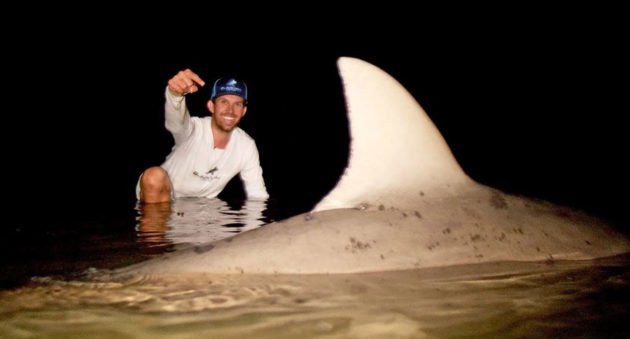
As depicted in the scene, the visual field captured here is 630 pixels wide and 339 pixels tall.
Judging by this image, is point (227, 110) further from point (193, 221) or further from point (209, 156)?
point (193, 221)

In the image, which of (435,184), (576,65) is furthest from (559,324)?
(576,65)

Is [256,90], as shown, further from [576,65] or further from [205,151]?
[205,151]

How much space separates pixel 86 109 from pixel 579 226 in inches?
1667

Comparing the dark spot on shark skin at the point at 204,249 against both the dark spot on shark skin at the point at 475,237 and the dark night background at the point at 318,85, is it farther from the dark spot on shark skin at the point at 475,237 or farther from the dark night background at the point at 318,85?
the dark night background at the point at 318,85

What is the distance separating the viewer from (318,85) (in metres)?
49.5

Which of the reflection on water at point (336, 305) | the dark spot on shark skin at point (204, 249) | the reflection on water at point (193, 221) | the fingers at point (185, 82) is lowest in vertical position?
the reflection on water at point (193, 221)

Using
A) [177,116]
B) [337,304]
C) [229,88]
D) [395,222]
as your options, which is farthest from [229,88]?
[337,304]

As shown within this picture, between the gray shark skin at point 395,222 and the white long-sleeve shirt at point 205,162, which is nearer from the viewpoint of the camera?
the gray shark skin at point 395,222

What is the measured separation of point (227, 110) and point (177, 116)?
880mm

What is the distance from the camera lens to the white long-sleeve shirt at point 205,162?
6.45 meters

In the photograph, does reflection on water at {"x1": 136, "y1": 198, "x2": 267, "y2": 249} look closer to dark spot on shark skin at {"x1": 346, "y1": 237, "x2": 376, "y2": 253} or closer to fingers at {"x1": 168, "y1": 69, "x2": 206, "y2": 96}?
fingers at {"x1": 168, "y1": 69, "x2": 206, "y2": 96}

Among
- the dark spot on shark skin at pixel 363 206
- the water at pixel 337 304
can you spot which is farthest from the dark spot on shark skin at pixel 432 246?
the dark spot on shark skin at pixel 363 206

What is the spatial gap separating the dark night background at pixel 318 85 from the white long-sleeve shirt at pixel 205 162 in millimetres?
14298

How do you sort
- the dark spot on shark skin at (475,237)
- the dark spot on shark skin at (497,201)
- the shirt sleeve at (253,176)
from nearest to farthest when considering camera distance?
the dark spot on shark skin at (475,237)
the dark spot on shark skin at (497,201)
the shirt sleeve at (253,176)
